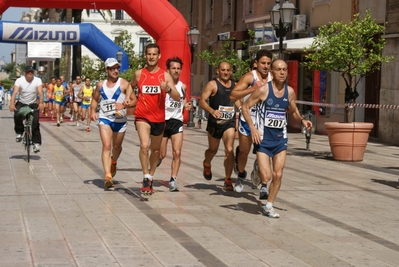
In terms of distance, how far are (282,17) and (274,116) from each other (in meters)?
11.6

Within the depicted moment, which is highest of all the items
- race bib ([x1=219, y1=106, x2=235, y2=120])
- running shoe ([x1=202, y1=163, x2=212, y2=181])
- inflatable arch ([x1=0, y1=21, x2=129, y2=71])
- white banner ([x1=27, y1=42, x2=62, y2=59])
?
inflatable arch ([x1=0, y1=21, x2=129, y2=71])

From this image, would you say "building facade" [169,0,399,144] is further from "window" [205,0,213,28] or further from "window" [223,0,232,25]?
"window" [205,0,213,28]

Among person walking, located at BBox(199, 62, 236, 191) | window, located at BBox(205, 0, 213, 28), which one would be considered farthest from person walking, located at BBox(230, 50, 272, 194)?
window, located at BBox(205, 0, 213, 28)

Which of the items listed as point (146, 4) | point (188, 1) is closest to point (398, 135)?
point (146, 4)

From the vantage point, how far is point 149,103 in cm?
1148

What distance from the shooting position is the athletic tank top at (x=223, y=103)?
39.4ft

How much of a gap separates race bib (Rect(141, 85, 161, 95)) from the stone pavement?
1298 millimetres

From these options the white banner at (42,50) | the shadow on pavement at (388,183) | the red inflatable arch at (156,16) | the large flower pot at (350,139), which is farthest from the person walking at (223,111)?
the white banner at (42,50)

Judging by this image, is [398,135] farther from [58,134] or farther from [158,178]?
[158,178]

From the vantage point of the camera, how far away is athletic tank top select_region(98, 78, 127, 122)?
1222 cm

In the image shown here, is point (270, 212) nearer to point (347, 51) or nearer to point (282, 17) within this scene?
point (347, 51)

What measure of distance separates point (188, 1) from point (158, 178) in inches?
1490

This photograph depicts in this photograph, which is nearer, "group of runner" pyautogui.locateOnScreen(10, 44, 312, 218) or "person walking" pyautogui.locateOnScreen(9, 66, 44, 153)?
"group of runner" pyautogui.locateOnScreen(10, 44, 312, 218)

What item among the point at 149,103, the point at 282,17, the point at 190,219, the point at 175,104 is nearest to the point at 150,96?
the point at 149,103
